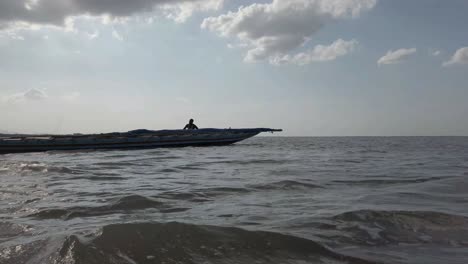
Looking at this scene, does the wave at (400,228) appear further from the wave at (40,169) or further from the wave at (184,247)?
the wave at (40,169)

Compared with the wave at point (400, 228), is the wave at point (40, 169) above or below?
above

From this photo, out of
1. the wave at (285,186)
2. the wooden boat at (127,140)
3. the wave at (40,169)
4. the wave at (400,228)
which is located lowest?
the wave at (400,228)

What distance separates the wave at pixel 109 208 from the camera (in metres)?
4.71

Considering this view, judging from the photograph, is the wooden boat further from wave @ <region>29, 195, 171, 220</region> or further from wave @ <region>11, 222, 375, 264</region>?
wave @ <region>11, 222, 375, 264</region>

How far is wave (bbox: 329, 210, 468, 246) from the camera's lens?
12.0ft

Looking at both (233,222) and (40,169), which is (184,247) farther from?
(40,169)

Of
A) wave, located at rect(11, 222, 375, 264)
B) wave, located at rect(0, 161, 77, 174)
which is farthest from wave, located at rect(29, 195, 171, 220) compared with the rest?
wave, located at rect(0, 161, 77, 174)

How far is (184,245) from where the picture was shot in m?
3.39

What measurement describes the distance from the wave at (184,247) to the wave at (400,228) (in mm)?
604

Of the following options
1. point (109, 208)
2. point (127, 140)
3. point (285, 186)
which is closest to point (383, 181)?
point (285, 186)

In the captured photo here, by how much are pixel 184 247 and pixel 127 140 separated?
21.8m

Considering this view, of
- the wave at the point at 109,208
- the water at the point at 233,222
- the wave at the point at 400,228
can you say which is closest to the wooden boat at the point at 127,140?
the water at the point at 233,222

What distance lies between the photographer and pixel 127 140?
2405 centimetres

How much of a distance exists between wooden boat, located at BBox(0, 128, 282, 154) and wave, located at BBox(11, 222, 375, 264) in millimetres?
19918
